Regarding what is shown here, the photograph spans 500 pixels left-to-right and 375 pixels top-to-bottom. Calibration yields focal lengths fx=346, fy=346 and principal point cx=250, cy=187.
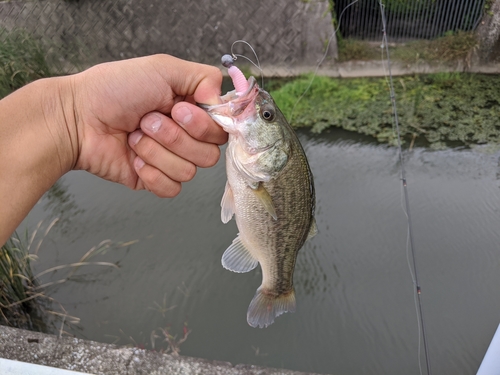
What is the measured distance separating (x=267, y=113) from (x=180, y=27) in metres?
6.97

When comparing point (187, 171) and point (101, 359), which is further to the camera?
point (101, 359)

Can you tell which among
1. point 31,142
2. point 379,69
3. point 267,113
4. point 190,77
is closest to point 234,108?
point 267,113

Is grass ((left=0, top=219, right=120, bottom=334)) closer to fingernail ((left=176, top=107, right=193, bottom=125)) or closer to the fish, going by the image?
the fish

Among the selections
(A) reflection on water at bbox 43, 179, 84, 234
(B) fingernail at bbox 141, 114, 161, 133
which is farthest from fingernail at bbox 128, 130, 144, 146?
(A) reflection on water at bbox 43, 179, 84, 234

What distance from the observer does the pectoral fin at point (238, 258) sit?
190 centimetres

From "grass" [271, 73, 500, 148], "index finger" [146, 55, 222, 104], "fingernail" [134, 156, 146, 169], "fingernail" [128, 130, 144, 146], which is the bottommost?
"grass" [271, 73, 500, 148]

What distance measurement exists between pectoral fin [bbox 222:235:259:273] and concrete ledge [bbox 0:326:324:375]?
35.5 inches

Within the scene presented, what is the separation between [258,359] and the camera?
10.7 ft

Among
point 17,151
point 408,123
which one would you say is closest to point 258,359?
point 17,151

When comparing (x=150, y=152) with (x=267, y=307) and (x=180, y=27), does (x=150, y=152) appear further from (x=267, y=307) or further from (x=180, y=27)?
(x=180, y=27)

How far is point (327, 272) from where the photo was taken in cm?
379

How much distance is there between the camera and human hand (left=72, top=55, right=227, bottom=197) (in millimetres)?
1618

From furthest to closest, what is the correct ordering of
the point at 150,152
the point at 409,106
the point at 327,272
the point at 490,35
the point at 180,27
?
the point at 180,27, the point at 490,35, the point at 409,106, the point at 327,272, the point at 150,152

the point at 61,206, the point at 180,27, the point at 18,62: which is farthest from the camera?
the point at 180,27
